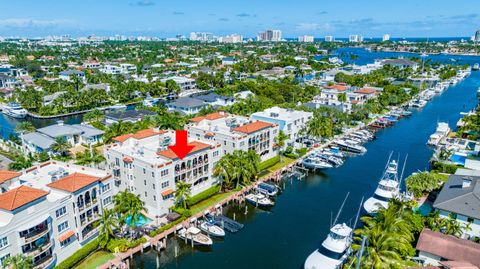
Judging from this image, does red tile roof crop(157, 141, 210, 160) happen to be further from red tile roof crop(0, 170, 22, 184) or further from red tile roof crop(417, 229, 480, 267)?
red tile roof crop(417, 229, 480, 267)

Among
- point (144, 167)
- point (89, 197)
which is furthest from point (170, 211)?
point (89, 197)

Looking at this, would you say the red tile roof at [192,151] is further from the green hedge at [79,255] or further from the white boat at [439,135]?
the white boat at [439,135]

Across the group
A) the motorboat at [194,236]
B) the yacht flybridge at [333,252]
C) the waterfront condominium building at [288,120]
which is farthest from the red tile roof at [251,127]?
the yacht flybridge at [333,252]

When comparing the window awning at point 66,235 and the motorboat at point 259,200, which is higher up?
the window awning at point 66,235

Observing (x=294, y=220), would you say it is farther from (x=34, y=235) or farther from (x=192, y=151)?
(x=34, y=235)

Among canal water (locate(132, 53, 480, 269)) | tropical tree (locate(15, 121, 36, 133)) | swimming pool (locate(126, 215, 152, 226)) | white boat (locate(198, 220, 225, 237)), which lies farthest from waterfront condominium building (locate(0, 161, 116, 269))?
tropical tree (locate(15, 121, 36, 133))

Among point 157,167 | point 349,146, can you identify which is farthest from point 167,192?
point 349,146

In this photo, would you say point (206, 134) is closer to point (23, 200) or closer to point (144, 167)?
point (144, 167)
